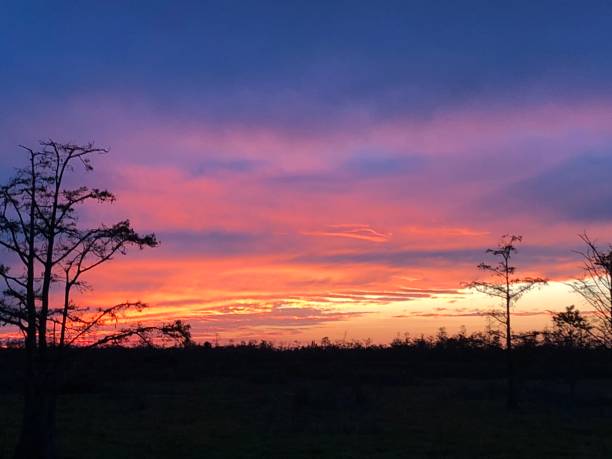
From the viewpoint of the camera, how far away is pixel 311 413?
3506 cm

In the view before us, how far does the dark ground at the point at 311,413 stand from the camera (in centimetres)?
2255

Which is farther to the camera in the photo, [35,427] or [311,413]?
[311,413]

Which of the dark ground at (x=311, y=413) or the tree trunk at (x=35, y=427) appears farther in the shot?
the dark ground at (x=311, y=413)

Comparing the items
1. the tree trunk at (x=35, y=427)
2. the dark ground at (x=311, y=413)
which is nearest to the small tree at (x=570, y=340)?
the dark ground at (x=311, y=413)

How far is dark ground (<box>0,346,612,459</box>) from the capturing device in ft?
74.0

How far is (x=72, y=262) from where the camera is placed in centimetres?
1633

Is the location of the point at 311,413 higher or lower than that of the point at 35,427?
lower

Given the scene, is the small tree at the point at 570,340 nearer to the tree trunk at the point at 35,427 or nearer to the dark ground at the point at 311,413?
the dark ground at the point at 311,413

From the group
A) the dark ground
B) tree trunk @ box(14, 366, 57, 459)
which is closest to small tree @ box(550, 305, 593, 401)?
the dark ground

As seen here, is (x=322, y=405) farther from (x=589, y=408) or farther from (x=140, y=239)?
(x=140, y=239)

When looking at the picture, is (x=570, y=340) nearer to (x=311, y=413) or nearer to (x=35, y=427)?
(x=311, y=413)

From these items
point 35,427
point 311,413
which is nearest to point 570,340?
point 311,413

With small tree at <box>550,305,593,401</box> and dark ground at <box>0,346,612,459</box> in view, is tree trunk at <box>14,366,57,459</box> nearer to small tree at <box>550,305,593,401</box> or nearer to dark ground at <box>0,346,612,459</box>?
dark ground at <box>0,346,612,459</box>

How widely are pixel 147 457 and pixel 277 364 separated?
5399 centimetres
